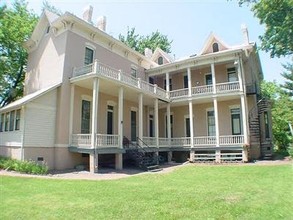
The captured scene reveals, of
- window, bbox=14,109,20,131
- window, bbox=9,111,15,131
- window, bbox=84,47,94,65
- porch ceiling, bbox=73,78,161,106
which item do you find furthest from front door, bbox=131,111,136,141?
window, bbox=9,111,15,131

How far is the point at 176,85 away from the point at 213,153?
23.6 ft

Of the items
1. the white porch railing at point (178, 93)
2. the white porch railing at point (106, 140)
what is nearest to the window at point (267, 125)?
the white porch railing at point (178, 93)

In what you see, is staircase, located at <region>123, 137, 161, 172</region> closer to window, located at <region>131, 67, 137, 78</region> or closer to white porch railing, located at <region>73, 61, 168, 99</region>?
white porch railing, located at <region>73, 61, 168, 99</region>

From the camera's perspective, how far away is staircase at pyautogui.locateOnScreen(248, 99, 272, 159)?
19016 mm

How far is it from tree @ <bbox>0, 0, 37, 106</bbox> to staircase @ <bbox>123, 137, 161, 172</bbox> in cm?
1384

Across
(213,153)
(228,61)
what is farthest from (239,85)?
(213,153)

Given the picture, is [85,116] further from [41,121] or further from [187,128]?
[187,128]

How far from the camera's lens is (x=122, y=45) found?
1931cm

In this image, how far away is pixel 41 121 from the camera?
14.3 meters

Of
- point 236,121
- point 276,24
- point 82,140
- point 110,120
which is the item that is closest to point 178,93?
point 236,121

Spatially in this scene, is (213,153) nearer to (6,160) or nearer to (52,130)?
(52,130)

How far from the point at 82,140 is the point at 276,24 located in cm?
1163

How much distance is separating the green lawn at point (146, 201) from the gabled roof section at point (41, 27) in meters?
12.7

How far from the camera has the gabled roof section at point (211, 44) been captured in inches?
797
